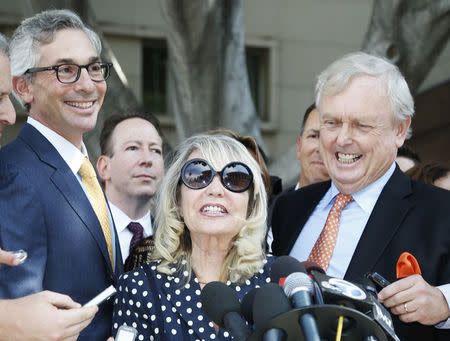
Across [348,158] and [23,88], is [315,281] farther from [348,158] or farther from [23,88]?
[23,88]

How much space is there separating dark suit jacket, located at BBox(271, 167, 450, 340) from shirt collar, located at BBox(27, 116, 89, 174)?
130cm

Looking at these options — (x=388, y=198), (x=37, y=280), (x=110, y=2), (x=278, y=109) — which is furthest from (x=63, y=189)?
(x=278, y=109)

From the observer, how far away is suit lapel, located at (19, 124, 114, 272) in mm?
4152

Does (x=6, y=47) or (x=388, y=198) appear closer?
(x=6, y=47)

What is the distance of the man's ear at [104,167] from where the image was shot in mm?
6596

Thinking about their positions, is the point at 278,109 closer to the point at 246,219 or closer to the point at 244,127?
the point at 244,127

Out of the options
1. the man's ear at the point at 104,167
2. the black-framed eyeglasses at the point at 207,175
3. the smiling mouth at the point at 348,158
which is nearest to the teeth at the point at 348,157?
the smiling mouth at the point at 348,158

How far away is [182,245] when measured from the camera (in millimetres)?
4367

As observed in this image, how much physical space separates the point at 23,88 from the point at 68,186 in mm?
576

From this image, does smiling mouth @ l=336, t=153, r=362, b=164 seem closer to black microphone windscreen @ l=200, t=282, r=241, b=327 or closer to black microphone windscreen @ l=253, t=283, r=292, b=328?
black microphone windscreen @ l=200, t=282, r=241, b=327

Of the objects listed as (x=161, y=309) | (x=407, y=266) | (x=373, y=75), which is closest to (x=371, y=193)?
(x=373, y=75)

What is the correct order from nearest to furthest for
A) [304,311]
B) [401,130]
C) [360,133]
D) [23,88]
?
[304,311], [23,88], [360,133], [401,130]

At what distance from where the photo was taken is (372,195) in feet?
15.5

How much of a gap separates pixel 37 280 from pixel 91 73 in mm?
1044
